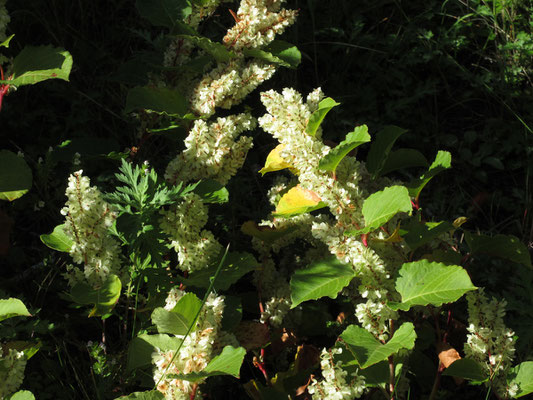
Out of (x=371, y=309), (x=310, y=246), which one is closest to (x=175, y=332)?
(x=371, y=309)

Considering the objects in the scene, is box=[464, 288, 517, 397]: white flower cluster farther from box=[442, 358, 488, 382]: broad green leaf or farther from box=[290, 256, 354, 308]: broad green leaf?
box=[290, 256, 354, 308]: broad green leaf

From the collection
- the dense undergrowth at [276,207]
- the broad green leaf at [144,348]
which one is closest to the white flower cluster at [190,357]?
the dense undergrowth at [276,207]

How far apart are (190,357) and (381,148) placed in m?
0.78

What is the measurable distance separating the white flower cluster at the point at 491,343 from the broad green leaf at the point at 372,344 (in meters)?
0.24

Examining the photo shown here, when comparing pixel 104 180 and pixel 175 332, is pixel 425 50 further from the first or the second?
pixel 175 332

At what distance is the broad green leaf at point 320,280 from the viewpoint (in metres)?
1.62

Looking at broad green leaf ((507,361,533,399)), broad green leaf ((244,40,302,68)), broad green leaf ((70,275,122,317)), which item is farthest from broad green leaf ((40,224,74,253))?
broad green leaf ((507,361,533,399))

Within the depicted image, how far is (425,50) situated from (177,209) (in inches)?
65.2

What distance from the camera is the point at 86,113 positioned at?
268 centimetres

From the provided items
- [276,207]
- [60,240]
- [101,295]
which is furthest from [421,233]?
[60,240]

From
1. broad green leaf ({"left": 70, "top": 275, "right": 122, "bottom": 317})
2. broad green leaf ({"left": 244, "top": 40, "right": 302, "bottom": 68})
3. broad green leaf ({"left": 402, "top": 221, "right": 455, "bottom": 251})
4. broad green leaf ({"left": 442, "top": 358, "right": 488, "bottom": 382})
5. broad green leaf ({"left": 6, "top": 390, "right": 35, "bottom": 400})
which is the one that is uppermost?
broad green leaf ({"left": 244, "top": 40, "right": 302, "bottom": 68})

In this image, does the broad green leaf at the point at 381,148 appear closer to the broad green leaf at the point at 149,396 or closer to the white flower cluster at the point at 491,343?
the white flower cluster at the point at 491,343

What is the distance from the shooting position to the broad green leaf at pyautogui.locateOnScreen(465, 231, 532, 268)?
182 centimetres

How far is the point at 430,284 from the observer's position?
1.59m
